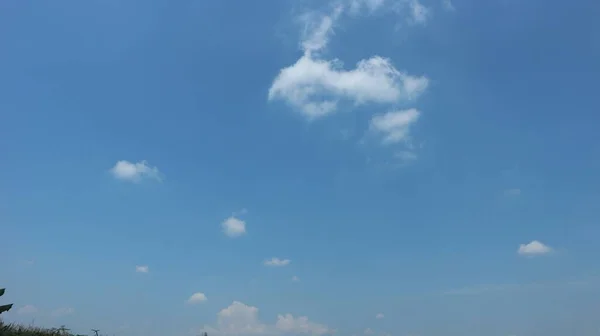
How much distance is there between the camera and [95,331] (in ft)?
118

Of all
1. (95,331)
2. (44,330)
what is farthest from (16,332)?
(95,331)

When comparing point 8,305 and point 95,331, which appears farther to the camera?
point 95,331

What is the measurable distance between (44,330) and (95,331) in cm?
347

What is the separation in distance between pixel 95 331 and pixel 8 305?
7.16 meters

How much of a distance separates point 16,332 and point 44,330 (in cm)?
228

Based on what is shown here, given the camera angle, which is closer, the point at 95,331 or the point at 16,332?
the point at 16,332

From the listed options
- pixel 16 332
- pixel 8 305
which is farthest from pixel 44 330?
pixel 8 305

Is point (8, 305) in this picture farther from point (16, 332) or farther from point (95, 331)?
point (95, 331)

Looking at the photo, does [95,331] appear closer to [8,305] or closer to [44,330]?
[44,330]

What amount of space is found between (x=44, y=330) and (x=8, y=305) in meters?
4.62

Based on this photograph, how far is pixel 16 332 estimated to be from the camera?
3222 centimetres

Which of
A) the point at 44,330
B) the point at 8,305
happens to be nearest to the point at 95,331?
the point at 44,330

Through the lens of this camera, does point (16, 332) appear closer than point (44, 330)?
Yes
